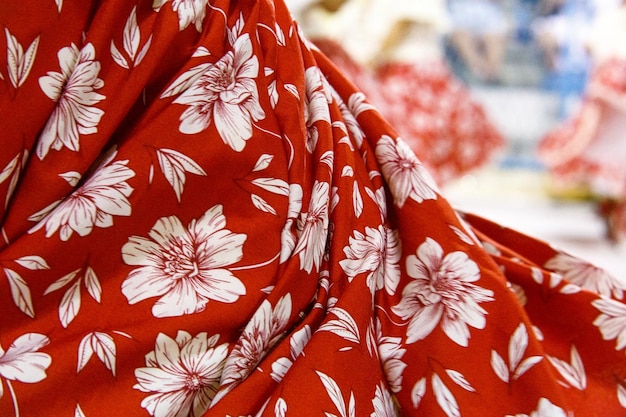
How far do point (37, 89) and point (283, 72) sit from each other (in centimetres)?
18

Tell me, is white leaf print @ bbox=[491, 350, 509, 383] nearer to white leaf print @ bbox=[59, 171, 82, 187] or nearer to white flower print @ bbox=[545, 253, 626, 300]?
white flower print @ bbox=[545, 253, 626, 300]

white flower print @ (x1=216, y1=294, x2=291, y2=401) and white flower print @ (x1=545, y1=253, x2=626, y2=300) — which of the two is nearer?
white flower print @ (x1=216, y1=294, x2=291, y2=401)

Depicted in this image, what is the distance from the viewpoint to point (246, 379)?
44 cm

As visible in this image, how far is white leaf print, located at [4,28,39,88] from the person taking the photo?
1.42ft

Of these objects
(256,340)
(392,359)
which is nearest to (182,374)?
(256,340)

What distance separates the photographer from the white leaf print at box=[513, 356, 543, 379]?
457 mm

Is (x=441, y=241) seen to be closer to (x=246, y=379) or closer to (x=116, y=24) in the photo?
(x=246, y=379)

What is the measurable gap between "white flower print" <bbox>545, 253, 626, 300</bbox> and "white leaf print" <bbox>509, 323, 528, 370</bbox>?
138 mm

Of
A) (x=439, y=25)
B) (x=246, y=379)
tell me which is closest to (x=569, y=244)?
(x=439, y=25)

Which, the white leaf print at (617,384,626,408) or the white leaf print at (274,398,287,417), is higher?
the white leaf print at (617,384,626,408)

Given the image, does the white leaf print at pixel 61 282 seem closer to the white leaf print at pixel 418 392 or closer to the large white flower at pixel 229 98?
the large white flower at pixel 229 98

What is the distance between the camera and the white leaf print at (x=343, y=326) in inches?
17.8

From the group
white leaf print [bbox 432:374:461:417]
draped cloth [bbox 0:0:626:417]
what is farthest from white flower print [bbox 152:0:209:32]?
white leaf print [bbox 432:374:461:417]

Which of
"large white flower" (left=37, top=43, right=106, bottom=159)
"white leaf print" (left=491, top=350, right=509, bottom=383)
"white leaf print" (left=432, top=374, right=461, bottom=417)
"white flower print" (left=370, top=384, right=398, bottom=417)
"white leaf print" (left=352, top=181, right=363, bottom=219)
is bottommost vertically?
"white flower print" (left=370, top=384, right=398, bottom=417)
